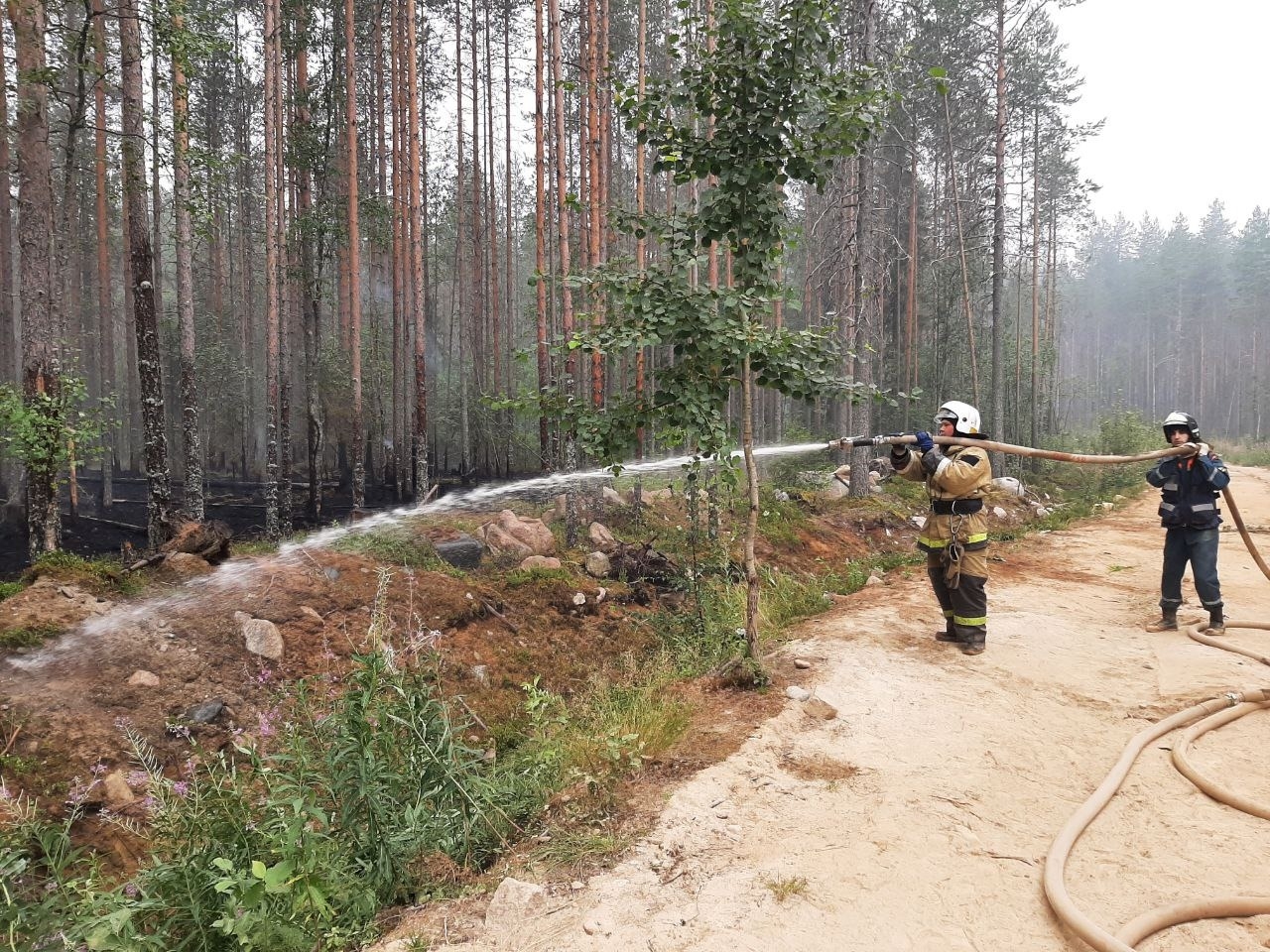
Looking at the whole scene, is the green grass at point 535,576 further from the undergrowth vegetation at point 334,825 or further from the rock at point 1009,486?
the rock at point 1009,486

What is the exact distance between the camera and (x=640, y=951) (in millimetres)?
2348

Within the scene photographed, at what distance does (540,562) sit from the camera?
9.85 m

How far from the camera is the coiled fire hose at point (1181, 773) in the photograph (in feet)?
7.71

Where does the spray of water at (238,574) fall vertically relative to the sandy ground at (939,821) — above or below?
above

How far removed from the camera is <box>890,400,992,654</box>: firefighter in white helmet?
5473 millimetres

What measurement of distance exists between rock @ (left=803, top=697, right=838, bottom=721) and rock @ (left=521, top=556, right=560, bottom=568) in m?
5.85

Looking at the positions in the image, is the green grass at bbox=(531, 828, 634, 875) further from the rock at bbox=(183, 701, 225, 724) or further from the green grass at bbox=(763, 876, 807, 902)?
the rock at bbox=(183, 701, 225, 724)

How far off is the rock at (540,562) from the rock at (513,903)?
7013 mm

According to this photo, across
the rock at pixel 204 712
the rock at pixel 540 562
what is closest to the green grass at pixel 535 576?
the rock at pixel 540 562

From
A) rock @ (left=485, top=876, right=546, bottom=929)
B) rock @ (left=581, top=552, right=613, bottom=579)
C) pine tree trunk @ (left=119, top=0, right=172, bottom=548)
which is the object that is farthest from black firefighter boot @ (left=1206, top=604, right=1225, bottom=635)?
pine tree trunk @ (left=119, top=0, right=172, bottom=548)

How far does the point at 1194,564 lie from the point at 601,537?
8093mm

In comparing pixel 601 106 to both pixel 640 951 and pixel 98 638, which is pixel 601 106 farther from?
pixel 640 951

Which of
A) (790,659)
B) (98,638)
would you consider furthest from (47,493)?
(790,659)

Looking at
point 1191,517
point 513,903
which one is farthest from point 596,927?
point 1191,517
